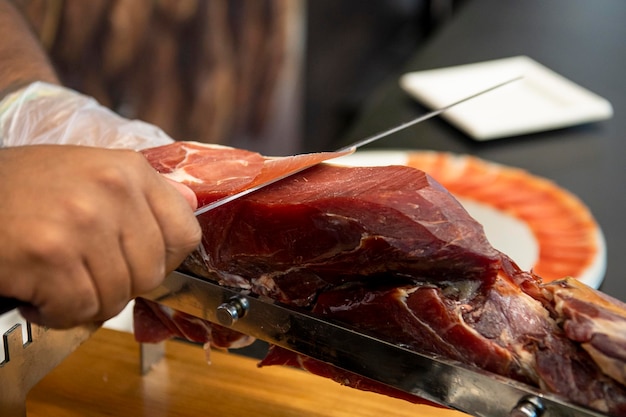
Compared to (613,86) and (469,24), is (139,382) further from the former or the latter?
(469,24)

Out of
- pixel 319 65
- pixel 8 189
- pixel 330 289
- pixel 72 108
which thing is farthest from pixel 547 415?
pixel 319 65

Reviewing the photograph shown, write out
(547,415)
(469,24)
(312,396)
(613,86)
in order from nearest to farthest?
(547,415) < (312,396) < (613,86) < (469,24)

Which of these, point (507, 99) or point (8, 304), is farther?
point (507, 99)

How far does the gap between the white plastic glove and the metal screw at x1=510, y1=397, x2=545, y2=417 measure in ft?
2.93

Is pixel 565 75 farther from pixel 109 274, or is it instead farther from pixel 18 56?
pixel 109 274

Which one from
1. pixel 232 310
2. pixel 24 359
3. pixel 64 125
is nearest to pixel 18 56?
pixel 64 125

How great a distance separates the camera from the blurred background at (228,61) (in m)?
3.06

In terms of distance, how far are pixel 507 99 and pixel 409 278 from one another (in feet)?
5.63

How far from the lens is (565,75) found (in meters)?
2.99

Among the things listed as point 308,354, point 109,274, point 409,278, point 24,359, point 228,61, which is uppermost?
point 109,274

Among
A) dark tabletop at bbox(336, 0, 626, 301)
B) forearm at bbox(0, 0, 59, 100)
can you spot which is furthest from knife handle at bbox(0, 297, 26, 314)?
dark tabletop at bbox(336, 0, 626, 301)

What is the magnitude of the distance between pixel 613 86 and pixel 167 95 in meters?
1.89

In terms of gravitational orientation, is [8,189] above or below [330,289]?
above

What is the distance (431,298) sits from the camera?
1095mm
